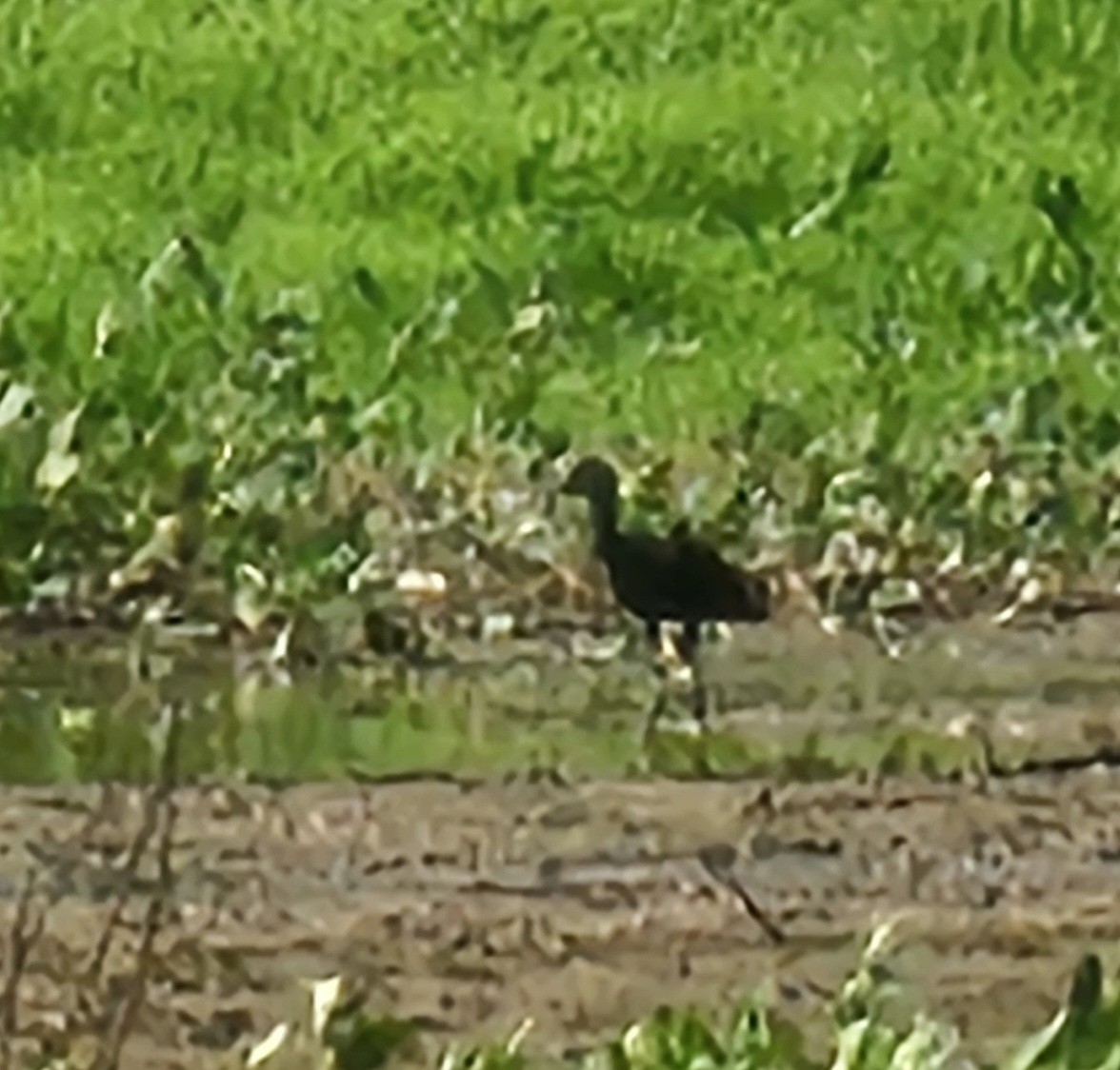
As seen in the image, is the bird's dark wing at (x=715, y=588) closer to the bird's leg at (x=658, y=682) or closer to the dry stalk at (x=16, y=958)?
the bird's leg at (x=658, y=682)

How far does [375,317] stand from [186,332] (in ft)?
0.74

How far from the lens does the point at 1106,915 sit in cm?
288

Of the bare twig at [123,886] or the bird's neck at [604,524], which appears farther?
the bird's neck at [604,524]

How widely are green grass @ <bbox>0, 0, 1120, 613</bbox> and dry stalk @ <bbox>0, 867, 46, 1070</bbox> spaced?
0.43m

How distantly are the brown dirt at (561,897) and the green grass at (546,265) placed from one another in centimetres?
35

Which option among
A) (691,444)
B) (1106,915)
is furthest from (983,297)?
(1106,915)

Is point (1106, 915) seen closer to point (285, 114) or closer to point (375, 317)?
point (375, 317)

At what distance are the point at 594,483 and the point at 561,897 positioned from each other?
30.4 inches

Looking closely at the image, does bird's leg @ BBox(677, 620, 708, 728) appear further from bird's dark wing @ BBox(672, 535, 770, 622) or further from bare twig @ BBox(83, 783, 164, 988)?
bare twig @ BBox(83, 783, 164, 988)

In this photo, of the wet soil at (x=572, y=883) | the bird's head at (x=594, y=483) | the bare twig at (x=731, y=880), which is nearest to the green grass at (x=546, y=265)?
the bird's head at (x=594, y=483)

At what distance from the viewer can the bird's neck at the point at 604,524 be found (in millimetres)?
3447

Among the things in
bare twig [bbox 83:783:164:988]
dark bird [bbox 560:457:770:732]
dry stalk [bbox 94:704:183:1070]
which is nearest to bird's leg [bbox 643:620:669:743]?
dark bird [bbox 560:457:770:732]

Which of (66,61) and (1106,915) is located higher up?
(66,61)

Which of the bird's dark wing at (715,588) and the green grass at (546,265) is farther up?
the green grass at (546,265)
